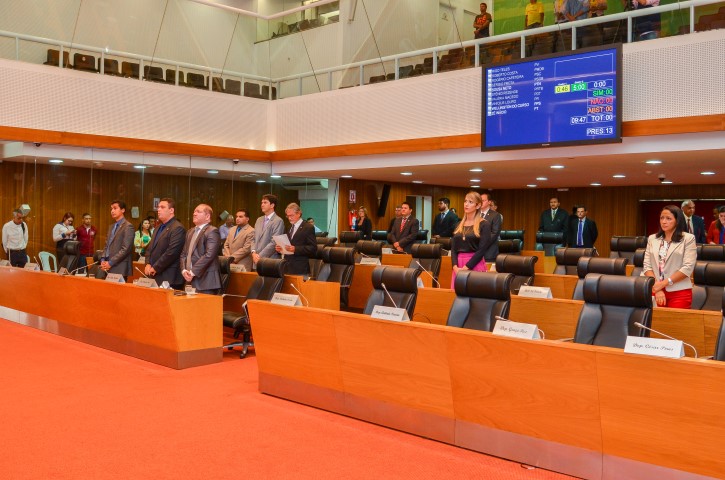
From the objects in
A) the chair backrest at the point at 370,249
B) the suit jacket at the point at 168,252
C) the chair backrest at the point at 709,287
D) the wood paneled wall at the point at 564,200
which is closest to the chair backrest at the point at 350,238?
the chair backrest at the point at 370,249

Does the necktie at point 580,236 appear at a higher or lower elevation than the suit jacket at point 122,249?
higher

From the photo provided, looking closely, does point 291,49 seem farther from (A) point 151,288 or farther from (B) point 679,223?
(B) point 679,223

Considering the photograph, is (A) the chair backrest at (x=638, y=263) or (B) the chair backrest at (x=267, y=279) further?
(A) the chair backrest at (x=638, y=263)

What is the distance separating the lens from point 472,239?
7.23 m

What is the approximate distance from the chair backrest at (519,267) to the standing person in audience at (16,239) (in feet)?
24.9

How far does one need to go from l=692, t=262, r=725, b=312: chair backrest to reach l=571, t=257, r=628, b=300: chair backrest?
0.67 m

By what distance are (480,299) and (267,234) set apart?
373 centimetres

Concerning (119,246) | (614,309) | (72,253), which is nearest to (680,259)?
(614,309)

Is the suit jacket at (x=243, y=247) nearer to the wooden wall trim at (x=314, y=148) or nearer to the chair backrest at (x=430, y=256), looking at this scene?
the chair backrest at (x=430, y=256)

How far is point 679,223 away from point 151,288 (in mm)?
4847

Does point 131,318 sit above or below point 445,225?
below

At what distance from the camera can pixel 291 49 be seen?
14.8 m

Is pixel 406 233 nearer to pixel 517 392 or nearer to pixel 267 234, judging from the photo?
pixel 267 234

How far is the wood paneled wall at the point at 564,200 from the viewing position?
54.1 feet
